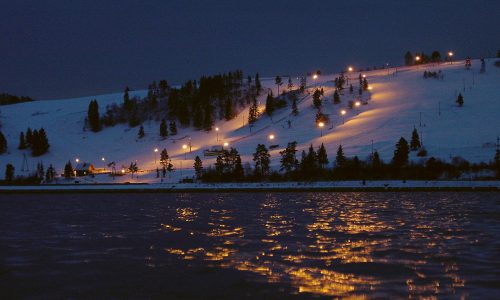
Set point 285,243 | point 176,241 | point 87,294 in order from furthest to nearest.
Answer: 1. point 176,241
2. point 285,243
3. point 87,294

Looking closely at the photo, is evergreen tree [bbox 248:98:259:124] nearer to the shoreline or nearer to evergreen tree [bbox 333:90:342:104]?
evergreen tree [bbox 333:90:342:104]

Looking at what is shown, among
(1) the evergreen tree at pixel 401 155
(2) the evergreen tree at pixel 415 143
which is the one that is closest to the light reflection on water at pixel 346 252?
(1) the evergreen tree at pixel 401 155

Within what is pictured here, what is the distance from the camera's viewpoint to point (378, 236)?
1144 inches

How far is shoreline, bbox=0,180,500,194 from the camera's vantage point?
94938 mm

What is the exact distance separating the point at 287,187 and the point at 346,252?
261 ft

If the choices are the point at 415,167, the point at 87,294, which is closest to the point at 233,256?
the point at 87,294

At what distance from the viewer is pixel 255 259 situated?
22328 mm

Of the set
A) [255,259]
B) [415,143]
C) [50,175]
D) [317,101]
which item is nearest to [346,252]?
[255,259]

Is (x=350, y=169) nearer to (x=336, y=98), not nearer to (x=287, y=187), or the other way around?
(x=287, y=187)

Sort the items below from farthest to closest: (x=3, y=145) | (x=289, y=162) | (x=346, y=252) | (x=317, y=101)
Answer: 1. (x=3, y=145)
2. (x=317, y=101)
3. (x=289, y=162)
4. (x=346, y=252)

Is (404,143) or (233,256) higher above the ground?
(404,143)

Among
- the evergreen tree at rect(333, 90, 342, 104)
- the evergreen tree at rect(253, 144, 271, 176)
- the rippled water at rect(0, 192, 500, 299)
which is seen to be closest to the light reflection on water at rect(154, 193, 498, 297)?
the rippled water at rect(0, 192, 500, 299)

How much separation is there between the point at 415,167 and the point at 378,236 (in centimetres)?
8361

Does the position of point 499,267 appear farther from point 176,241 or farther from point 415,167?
point 415,167
